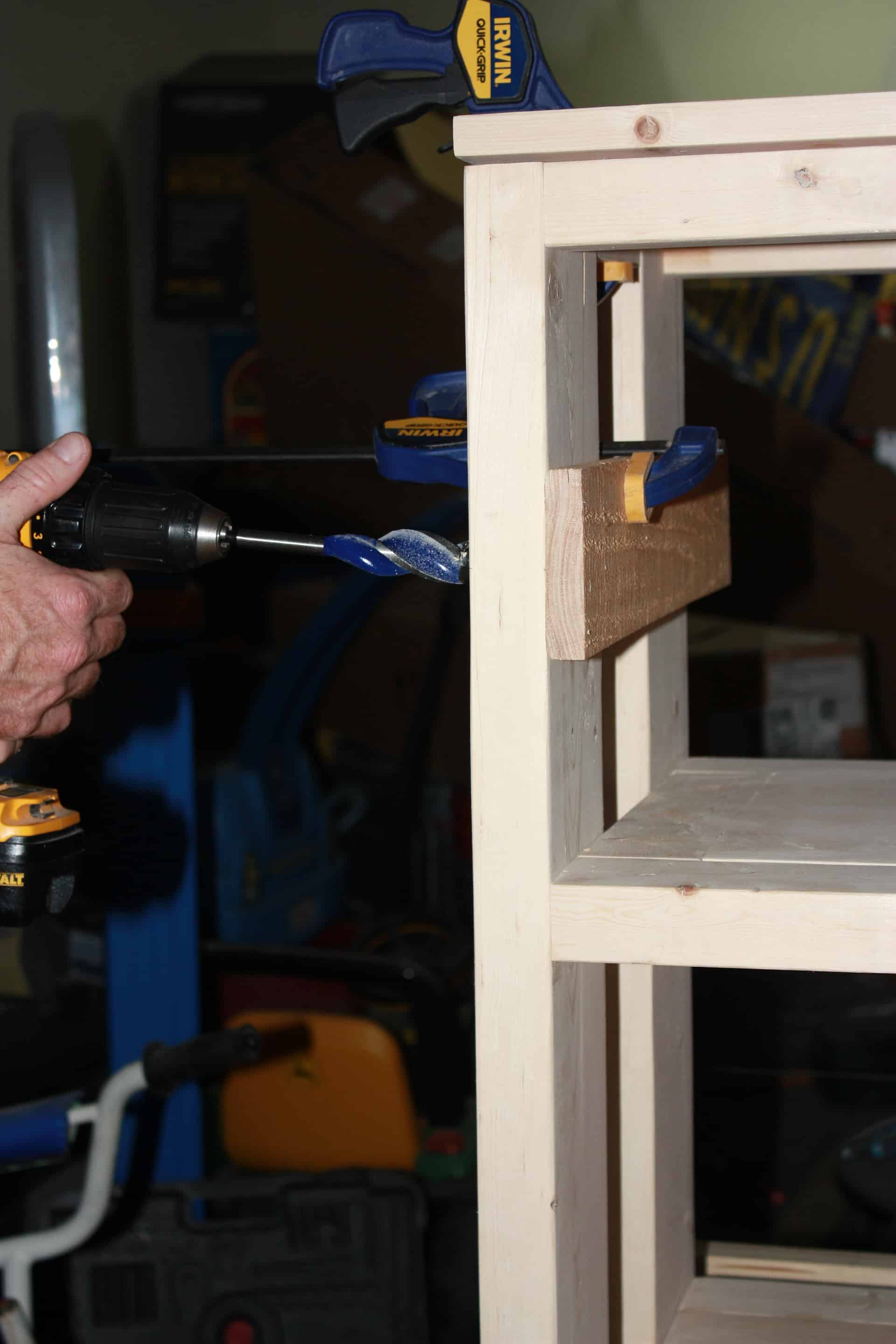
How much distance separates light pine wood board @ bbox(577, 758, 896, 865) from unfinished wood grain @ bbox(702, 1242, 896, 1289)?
381 millimetres

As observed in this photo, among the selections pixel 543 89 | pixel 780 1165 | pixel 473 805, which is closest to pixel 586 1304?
pixel 473 805

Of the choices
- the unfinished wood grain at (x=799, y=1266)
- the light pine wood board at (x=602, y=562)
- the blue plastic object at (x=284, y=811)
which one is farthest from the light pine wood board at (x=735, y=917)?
the blue plastic object at (x=284, y=811)

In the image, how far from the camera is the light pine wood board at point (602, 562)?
52 centimetres

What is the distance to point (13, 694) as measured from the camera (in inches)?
31.6

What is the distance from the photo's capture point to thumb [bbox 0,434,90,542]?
0.71 meters

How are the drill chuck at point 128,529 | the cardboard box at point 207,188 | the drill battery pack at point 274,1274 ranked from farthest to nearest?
the cardboard box at point 207,188 → the drill battery pack at point 274,1274 → the drill chuck at point 128,529

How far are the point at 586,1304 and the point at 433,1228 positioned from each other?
1071 mm

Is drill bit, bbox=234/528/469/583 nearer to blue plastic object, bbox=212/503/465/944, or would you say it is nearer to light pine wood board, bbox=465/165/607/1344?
light pine wood board, bbox=465/165/607/1344

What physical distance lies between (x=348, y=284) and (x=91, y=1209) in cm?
179

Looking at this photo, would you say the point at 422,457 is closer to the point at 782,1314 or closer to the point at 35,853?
the point at 35,853

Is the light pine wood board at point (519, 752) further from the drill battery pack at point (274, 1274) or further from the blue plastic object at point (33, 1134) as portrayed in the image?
the drill battery pack at point (274, 1274)

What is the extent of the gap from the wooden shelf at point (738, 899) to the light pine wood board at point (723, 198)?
0.26 m

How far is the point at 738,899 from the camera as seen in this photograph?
0.52m

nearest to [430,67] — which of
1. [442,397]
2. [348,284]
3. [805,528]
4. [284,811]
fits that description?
[442,397]
